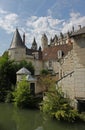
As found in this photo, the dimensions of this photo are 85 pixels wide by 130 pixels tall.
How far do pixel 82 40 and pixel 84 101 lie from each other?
552cm

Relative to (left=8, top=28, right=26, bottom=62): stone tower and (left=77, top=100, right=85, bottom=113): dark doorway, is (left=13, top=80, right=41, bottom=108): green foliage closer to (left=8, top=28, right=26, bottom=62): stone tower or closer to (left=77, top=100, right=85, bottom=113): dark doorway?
(left=77, top=100, right=85, bottom=113): dark doorway

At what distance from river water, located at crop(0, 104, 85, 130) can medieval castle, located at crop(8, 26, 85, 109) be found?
9.75 feet

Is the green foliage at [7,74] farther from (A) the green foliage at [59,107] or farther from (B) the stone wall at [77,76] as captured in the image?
(B) the stone wall at [77,76]

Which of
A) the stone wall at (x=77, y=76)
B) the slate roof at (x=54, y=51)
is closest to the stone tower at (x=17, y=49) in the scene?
the slate roof at (x=54, y=51)

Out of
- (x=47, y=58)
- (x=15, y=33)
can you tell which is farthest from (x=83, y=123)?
(x=15, y=33)

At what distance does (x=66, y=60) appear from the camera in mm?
30859

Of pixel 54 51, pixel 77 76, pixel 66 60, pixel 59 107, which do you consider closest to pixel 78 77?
pixel 77 76

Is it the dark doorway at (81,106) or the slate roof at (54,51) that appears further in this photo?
the slate roof at (54,51)

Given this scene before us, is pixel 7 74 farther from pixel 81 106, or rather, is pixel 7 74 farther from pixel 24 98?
pixel 81 106

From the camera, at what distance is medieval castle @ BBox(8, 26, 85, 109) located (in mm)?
21000

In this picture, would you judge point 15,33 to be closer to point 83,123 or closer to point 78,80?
point 78,80

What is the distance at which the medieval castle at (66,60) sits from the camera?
2100cm

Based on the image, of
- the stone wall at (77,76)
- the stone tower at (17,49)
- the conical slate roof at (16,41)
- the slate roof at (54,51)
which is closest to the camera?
the stone wall at (77,76)

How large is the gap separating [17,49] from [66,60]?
598 inches
